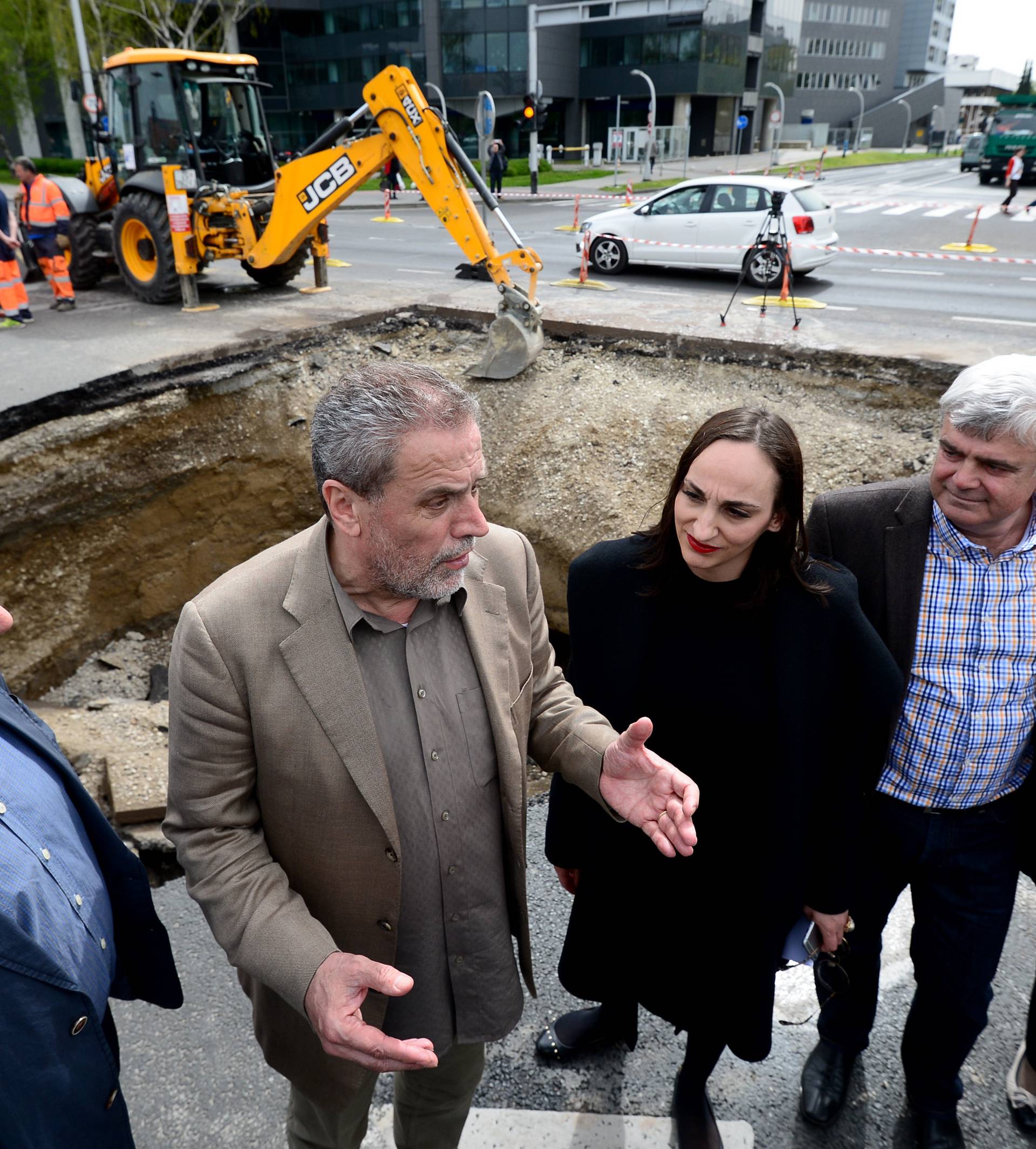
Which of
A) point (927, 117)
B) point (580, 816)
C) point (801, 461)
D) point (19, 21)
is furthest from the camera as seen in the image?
point (927, 117)

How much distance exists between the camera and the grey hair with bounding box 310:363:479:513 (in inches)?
68.6

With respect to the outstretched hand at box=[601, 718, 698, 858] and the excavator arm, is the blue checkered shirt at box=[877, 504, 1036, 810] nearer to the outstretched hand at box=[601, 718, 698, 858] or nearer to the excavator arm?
the outstretched hand at box=[601, 718, 698, 858]

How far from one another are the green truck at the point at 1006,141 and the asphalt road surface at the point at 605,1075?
109 ft

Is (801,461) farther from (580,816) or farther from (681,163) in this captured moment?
(681,163)

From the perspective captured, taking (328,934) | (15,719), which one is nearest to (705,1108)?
(328,934)

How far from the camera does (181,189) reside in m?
9.33

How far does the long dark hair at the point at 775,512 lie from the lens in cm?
212

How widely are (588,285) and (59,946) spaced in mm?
11492

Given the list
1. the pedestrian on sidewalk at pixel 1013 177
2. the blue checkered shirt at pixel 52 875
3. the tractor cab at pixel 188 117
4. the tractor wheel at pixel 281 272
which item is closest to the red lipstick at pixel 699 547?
the blue checkered shirt at pixel 52 875

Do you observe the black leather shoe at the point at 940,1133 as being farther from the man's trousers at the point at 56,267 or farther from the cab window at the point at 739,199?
the cab window at the point at 739,199

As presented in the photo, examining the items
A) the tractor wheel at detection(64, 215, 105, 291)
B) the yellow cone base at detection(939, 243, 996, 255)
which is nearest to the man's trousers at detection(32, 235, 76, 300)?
the tractor wheel at detection(64, 215, 105, 291)

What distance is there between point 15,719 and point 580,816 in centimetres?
152

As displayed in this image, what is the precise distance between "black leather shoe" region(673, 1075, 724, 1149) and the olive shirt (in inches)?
33.5

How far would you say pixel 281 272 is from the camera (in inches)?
437
